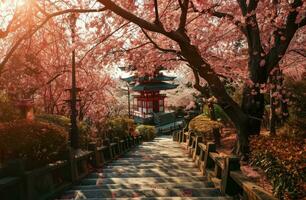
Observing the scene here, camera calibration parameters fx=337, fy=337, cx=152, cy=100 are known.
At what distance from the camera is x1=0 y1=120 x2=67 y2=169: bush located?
21.8ft

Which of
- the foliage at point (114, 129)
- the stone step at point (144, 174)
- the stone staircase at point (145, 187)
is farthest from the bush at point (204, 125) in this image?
the stone step at point (144, 174)

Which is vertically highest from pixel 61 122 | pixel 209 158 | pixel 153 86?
pixel 153 86

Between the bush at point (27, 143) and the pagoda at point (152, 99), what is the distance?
45066 mm

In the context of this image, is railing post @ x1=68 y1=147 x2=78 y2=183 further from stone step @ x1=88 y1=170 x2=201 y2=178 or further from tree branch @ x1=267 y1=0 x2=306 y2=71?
tree branch @ x1=267 y1=0 x2=306 y2=71

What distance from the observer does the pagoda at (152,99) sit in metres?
54.5

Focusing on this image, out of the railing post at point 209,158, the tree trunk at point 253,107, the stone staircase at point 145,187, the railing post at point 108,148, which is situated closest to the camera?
the stone staircase at point 145,187

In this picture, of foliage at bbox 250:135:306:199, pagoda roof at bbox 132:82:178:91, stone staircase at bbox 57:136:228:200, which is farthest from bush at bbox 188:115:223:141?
pagoda roof at bbox 132:82:178:91

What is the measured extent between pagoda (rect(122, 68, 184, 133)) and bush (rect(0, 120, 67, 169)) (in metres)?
45.1

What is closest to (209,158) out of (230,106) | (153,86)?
(230,106)

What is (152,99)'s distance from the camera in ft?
191

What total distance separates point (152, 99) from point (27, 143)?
51.6 m

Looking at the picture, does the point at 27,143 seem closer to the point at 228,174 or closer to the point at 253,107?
the point at 228,174

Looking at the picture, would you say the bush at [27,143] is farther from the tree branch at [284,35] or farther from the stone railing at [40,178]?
the tree branch at [284,35]

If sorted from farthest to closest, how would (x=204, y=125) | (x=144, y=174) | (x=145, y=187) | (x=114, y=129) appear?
(x=114, y=129) → (x=204, y=125) → (x=144, y=174) → (x=145, y=187)
